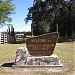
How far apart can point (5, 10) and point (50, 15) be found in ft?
22.3

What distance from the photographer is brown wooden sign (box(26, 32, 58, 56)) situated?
40.1 feet

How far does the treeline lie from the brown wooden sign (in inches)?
1013

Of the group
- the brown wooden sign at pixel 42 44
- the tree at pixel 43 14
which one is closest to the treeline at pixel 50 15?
the tree at pixel 43 14

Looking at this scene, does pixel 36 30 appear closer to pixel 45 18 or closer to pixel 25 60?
pixel 45 18

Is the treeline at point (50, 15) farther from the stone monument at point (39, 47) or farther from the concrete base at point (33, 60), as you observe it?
the concrete base at point (33, 60)

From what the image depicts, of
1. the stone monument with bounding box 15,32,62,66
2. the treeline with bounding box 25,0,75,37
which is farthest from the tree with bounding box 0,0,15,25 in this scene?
the stone monument with bounding box 15,32,62,66

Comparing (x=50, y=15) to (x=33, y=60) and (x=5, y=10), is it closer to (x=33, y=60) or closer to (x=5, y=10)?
(x=5, y=10)

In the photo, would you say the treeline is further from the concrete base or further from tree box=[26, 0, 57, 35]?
the concrete base

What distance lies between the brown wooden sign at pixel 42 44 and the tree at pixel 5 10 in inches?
1054

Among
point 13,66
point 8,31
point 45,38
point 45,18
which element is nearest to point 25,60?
point 13,66

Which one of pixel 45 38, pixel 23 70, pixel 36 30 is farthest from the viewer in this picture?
pixel 36 30

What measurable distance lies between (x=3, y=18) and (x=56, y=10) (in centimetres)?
825

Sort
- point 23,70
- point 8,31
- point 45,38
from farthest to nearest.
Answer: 1. point 8,31
2. point 45,38
3. point 23,70

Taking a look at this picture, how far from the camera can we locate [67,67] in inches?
453
